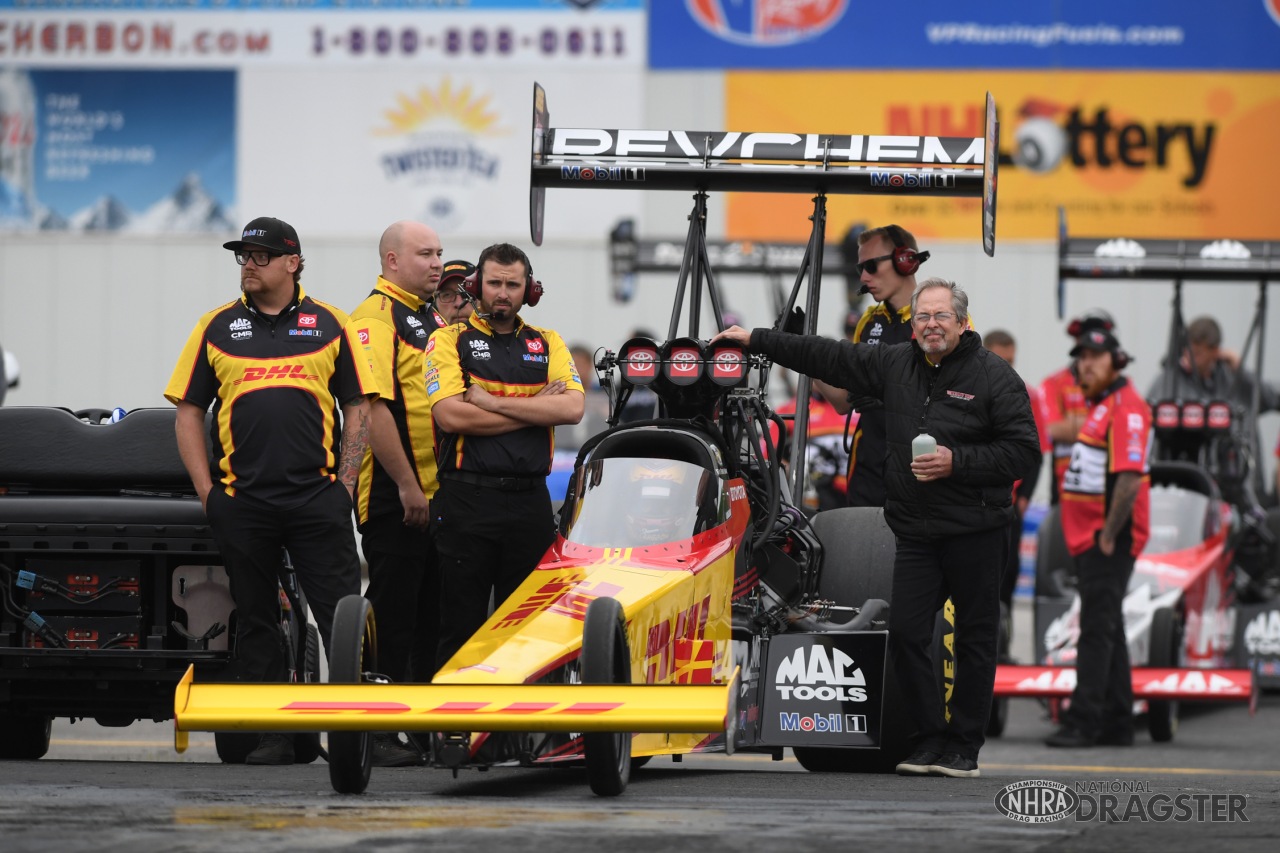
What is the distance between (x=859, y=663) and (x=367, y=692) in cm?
227

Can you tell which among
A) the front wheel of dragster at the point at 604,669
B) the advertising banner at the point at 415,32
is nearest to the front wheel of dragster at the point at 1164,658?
the front wheel of dragster at the point at 604,669

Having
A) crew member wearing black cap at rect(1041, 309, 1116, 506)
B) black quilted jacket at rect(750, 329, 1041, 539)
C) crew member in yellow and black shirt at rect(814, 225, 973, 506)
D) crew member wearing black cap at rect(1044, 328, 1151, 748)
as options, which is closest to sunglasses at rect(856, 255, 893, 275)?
crew member in yellow and black shirt at rect(814, 225, 973, 506)

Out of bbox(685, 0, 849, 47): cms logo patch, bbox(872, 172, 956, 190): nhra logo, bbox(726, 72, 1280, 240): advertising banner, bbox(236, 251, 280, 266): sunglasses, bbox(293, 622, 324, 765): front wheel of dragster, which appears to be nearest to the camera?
bbox(236, 251, 280, 266): sunglasses

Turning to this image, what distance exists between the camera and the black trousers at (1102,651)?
973cm

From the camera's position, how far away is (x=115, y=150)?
20.2 meters

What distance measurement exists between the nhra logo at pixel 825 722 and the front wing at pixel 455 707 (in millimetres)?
1486

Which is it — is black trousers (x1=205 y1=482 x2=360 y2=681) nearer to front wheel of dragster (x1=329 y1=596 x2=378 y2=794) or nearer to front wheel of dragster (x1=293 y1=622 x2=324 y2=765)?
front wheel of dragster (x1=293 y1=622 x2=324 y2=765)

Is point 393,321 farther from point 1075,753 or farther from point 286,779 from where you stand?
point 1075,753

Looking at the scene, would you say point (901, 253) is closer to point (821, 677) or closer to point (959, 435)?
point (959, 435)

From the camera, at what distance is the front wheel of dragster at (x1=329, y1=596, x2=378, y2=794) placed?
605 cm

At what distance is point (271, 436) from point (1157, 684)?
4.83m

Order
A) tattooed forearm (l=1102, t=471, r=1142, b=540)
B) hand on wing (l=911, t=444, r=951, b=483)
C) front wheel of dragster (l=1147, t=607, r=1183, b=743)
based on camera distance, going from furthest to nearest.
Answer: front wheel of dragster (l=1147, t=607, r=1183, b=743) < tattooed forearm (l=1102, t=471, r=1142, b=540) < hand on wing (l=911, t=444, r=951, b=483)

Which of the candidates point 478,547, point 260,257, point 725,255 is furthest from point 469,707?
point 725,255

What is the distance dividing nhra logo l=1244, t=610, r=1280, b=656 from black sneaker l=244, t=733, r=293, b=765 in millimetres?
6157
